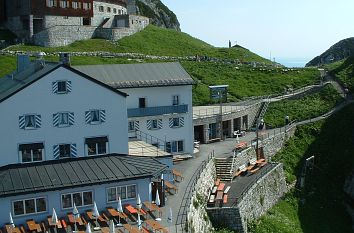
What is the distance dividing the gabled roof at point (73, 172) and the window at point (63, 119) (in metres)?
2.76

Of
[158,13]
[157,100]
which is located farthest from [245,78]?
[158,13]

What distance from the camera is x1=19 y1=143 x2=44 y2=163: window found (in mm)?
40344

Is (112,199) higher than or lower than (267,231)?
higher

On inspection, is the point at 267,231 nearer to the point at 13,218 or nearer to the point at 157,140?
the point at 157,140

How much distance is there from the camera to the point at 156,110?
54.5m

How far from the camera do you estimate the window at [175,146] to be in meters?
55.9

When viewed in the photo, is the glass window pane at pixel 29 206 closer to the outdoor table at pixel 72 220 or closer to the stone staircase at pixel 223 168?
the outdoor table at pixel 72 220

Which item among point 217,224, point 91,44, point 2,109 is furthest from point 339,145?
point 91,44

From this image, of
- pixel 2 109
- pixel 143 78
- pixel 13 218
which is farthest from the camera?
pixel 143 78

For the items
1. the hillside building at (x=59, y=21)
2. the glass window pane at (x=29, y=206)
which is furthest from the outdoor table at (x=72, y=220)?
the hillside building at (x=59, y=21)

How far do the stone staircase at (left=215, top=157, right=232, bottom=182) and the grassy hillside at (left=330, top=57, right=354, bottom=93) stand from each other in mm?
31025

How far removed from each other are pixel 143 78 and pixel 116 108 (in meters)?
11.1

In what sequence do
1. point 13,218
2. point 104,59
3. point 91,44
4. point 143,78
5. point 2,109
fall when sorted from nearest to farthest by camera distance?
point 13,218 < point 2,109 < point 143,78 < point 104,59 < point 91,44

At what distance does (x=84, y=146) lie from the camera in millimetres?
42594
